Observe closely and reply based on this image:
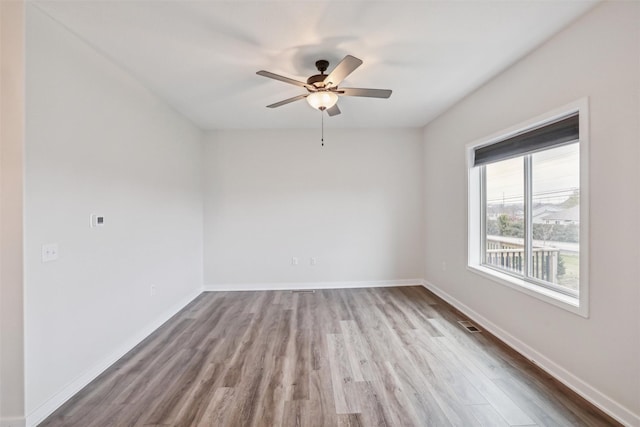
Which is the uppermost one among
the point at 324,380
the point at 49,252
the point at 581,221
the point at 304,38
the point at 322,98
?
the point at 304,38

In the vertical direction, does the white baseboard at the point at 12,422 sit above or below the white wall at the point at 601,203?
below

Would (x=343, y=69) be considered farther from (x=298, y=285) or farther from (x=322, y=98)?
(x=298, y=285)

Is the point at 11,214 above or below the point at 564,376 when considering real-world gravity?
above

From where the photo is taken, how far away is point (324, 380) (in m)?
2.17

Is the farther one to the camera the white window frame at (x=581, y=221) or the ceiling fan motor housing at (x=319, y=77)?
the ceiling fan motor housing at (x=319, y=77)

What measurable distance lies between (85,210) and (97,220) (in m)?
0.15

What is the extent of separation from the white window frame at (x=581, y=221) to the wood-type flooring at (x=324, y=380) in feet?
2.06

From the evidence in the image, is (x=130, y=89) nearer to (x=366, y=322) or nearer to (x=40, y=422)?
(x=40, y=422)

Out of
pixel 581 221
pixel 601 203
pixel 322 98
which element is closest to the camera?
pixel 601 203

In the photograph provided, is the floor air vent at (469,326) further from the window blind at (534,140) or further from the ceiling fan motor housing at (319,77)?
the ceiling fan motor housing at (319,77)

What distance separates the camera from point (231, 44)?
Answer: 2207 millimetres

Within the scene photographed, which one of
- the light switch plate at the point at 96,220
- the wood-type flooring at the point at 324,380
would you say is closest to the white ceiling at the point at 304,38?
the light switch plate at the point at 96,220

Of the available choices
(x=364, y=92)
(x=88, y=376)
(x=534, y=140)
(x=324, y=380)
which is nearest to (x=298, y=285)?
(x=324, y=380)

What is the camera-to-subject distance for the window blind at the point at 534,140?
207cm
